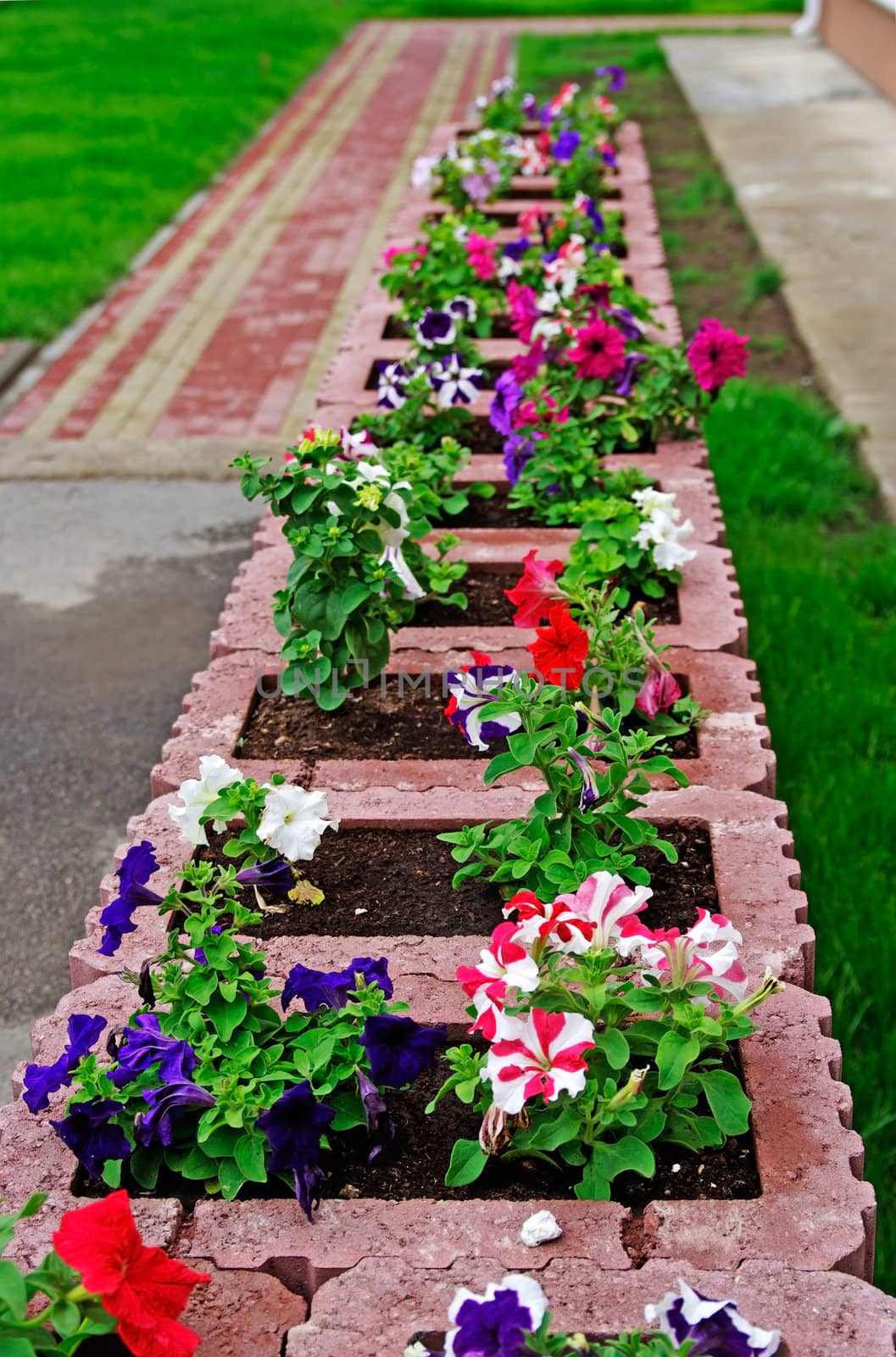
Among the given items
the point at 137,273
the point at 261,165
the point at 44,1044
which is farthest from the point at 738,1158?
the point at 261,165

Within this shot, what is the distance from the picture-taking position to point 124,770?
3615mm

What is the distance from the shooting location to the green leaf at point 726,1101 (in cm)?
174

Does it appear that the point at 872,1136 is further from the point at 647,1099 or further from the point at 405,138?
the point at 405,138

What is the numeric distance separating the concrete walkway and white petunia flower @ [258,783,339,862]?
9.49 feet

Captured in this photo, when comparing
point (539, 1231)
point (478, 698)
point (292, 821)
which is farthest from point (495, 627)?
point (539, 1231)

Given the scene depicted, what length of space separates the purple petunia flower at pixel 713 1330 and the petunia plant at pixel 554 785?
0.71 meters

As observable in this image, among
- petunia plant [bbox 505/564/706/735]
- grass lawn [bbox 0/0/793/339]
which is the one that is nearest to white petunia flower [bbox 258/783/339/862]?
petunia plant [bbox 505/564/706/735]

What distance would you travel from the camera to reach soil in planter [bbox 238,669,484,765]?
2.71 metres

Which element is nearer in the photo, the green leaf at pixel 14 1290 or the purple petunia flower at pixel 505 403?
the green leaf at pixel 14 1290

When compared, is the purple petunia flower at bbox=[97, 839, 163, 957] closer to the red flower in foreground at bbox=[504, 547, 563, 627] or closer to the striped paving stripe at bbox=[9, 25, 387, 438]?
the red flower in foreground at bbox=[504, 547, 563, 627]

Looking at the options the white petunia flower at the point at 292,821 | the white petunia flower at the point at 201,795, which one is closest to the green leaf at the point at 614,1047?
the white petunia flower at the point at 292,821

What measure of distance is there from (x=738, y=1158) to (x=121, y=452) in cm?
412

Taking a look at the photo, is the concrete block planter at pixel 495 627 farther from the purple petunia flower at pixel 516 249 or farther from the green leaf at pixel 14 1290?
the purple petunia flower at pixel 516 249

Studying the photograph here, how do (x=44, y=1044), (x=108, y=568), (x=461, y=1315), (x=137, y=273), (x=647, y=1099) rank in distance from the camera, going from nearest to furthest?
(x=461, y=1315), (x=647, y=1099), (x=44, y=1044), (x=108, y=568), (x=137, y=273)
